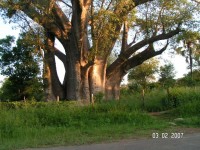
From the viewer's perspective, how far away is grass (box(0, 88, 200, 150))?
12.2m

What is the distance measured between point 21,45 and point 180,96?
14.1 meters

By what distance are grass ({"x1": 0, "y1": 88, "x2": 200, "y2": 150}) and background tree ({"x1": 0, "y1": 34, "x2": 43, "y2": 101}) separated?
27.8ft

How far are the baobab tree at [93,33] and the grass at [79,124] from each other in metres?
7.42

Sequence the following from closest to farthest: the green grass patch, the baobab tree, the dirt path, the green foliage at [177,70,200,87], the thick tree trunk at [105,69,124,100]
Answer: the dirt path < the green grass patch < the baobab tree < the thick tree trunk at [105,69,124,100] < the green foliage at [177,70,200,87]

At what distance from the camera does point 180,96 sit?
22.4 m

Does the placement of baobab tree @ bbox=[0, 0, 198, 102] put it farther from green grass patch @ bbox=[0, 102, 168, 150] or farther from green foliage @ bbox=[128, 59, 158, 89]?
green foliage @ bbox=[128, 59, 158, 89]

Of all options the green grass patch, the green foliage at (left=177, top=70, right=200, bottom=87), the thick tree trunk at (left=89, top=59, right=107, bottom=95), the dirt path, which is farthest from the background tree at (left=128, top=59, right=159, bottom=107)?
the dirt path

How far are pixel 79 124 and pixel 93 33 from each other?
35.4 feet

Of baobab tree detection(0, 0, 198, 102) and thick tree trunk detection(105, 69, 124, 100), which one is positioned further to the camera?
thick tree trunk detection(105, 69, 124, 100)

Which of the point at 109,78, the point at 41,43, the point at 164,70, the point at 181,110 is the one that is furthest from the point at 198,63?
the point at 181,110

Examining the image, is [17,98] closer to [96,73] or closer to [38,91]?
[38,91]

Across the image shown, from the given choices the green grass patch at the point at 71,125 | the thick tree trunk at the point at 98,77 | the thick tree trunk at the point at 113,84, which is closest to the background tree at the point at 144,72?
the thick tree trunk at the point at 113,84

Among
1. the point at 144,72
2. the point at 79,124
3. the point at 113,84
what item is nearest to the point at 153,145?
the point at 79,124

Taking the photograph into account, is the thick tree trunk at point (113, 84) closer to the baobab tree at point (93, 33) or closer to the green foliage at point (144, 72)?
the baobab tree at point (93, 33)
